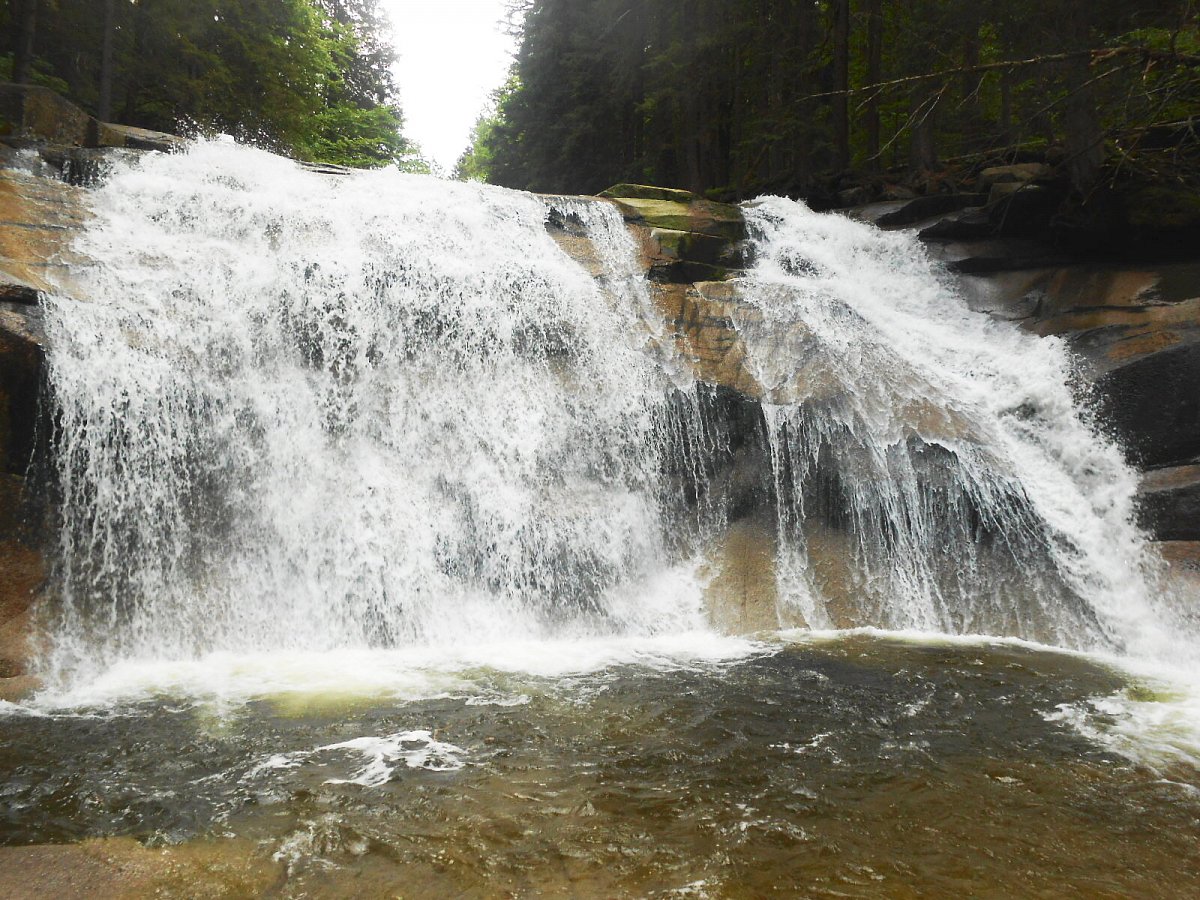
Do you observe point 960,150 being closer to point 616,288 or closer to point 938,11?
point 938,11

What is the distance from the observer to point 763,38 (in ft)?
63.9

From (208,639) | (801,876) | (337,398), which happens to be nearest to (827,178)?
(337,398)

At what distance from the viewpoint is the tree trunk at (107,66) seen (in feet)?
52.3

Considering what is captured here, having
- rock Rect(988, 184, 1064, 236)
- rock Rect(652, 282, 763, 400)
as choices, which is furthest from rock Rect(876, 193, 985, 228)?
rock Rect(652, 282, 763, 400)

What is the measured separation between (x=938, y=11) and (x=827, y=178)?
3.43 metres

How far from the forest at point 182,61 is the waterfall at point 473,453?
8.88 m

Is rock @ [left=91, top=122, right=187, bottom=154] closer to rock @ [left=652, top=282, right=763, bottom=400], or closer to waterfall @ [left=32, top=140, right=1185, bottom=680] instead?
waterfall @ [left=32, top=140, right=1185, bottom=680]

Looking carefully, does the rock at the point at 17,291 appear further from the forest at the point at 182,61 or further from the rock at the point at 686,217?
the forest at the point at 182,61

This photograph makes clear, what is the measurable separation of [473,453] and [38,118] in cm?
775

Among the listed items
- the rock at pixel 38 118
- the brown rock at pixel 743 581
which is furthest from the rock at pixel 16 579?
the rock at pixel 38 118

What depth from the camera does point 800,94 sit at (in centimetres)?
1852

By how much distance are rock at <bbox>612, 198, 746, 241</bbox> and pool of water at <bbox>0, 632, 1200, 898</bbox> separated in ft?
27.0

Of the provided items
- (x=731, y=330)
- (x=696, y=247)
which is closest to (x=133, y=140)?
(x=696, y=247)

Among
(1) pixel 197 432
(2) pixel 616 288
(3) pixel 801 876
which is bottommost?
(3) pixel 801 876
